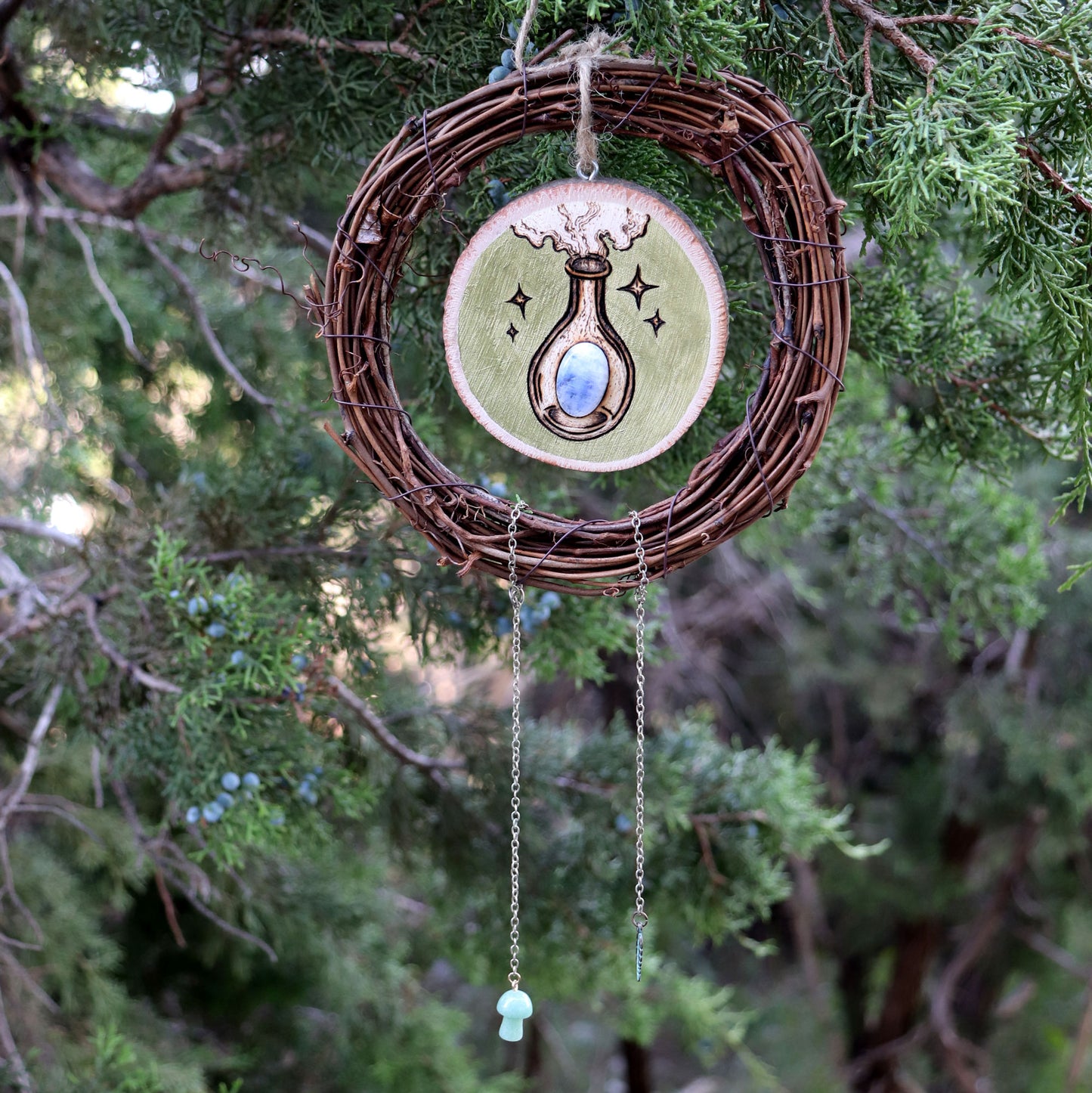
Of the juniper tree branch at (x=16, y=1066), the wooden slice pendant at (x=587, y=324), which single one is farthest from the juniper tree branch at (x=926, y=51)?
the juniper tree branch at (x=16, y=1066)

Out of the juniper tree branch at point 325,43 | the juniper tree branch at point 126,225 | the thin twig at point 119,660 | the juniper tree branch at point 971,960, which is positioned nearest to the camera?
the juniper tree branch at point 325,43

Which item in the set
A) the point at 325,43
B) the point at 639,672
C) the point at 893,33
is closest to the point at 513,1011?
the point at 639,672

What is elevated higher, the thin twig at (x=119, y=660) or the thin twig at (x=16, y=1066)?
the thin twig at (x=119, y=660)

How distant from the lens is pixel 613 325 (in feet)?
3.15

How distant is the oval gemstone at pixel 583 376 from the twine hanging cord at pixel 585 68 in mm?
152

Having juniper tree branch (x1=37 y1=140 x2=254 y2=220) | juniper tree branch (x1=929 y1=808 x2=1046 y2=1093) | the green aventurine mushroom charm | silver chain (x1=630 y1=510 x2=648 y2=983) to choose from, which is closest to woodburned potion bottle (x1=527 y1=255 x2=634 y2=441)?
silver chain (x1=630 y1=510 x2=648 y2=983)

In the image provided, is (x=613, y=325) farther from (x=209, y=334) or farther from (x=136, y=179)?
(x=136, y=179)

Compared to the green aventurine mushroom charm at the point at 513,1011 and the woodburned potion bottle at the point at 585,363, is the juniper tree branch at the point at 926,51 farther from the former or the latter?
the green aventurine mushroom charm at the point at 513,1011

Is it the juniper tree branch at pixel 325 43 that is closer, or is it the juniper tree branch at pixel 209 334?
the juniper tree branch at pixel 325 43

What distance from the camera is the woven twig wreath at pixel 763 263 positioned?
0.91 m

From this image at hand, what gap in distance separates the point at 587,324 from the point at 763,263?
17 centimetres

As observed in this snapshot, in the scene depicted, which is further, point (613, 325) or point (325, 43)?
point (325, 43)

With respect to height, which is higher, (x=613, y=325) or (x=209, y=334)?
(x=209, y=334)

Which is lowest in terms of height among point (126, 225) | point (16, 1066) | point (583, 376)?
point (16, 1066)
